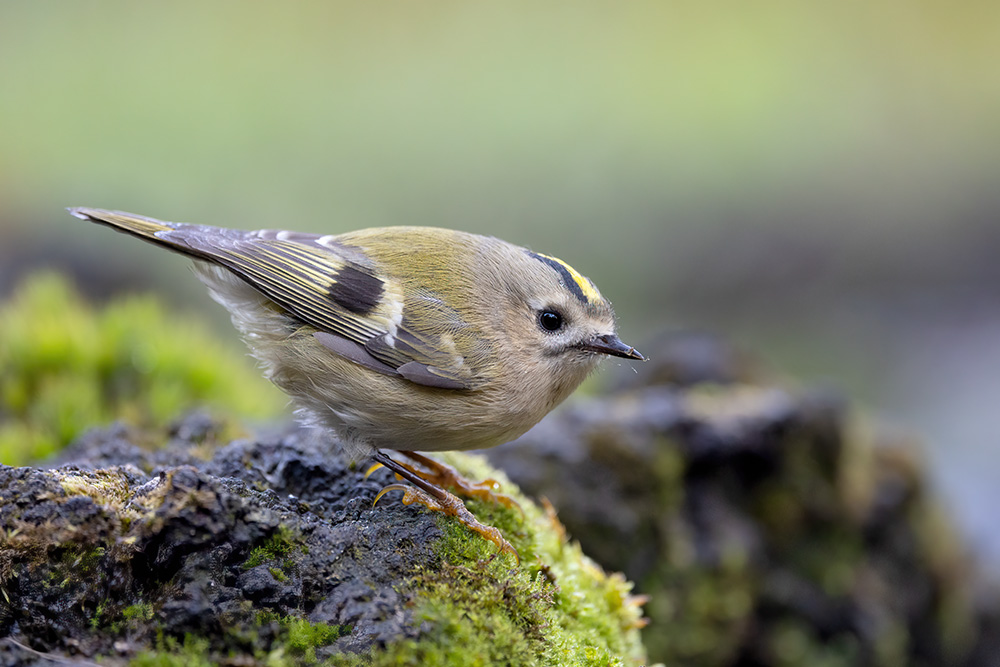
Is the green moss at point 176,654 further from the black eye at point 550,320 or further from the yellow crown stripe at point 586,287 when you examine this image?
the yellow crown stripe at point 586,287

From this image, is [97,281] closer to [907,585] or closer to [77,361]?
[77,361]

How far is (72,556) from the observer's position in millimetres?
2867

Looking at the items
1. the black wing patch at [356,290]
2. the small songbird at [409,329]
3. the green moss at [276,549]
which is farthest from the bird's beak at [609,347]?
the green moss at [276,549]

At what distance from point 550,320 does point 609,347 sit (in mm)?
325

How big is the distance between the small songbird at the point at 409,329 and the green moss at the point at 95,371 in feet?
6.07

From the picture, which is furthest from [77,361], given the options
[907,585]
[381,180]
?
[381,180]

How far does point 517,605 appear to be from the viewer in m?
3.19

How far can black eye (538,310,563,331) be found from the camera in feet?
13.5

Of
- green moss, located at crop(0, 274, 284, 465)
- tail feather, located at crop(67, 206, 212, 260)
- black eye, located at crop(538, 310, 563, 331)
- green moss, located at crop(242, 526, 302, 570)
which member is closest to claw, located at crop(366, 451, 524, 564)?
green moss, located at crop(242, 526, 302, 570)

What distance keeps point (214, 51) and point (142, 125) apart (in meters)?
3.42

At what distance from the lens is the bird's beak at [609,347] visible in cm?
402

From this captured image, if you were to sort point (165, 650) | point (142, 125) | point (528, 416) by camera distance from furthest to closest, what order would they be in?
1. point (142, 125)
2. point (528, 416)
3. point (165, 650)

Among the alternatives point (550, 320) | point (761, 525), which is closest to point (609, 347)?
point (550, 320)

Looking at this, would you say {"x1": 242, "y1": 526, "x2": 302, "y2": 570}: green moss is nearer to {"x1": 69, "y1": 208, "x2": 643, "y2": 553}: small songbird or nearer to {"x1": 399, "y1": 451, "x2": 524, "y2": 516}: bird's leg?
{"x1": 69, "y1": 208, "x2": 643, "y2": 553}: small songbird
